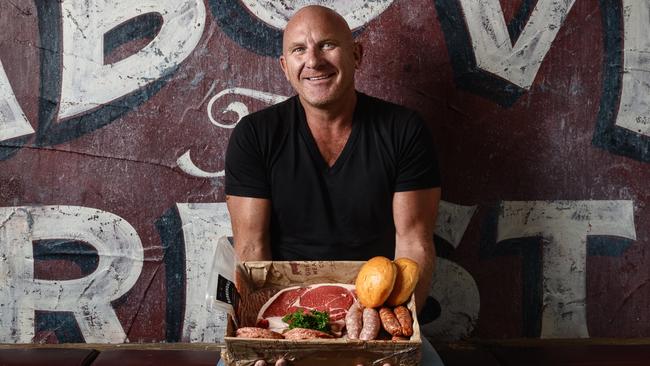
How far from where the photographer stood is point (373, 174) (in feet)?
9.09

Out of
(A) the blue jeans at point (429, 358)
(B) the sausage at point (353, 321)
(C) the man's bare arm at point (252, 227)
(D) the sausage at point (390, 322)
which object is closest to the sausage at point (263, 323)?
(B) the sausage at point (353, 321)

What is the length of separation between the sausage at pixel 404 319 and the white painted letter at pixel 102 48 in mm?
1993

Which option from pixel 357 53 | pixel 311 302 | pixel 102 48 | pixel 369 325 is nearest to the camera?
pixel 369 325

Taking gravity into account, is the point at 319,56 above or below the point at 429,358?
above

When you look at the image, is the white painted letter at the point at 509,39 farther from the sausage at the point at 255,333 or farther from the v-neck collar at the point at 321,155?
the sausage at the point at 255,333

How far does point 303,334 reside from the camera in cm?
176

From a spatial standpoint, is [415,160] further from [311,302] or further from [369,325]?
[369,325]

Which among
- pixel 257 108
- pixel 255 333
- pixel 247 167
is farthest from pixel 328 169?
pixel 255 333

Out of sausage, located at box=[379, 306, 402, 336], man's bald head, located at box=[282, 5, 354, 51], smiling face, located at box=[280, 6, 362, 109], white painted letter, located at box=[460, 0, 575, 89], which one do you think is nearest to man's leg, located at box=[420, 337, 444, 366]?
sausage, located at box=[379, 306, 402, 336]

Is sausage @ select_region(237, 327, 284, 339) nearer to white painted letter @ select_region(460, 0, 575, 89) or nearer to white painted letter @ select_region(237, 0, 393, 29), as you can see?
white painted letter @ select_region(237, 0, 393, 29)

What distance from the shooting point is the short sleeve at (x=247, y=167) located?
282 centimetres

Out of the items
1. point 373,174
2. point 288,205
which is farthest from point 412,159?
point 288,205

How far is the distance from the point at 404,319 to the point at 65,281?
227cm

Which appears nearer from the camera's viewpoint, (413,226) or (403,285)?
(403,285)
